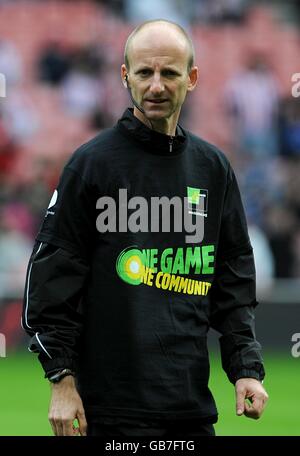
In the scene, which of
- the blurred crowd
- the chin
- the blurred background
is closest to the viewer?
the chin

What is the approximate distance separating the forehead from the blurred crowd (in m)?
10.8

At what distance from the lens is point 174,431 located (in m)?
4.32

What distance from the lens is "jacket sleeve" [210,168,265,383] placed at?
15.0ft

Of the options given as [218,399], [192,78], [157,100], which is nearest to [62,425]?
[157,100]

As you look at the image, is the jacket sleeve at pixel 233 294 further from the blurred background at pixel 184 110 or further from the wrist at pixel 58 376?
the blurred background at pixel 184 110

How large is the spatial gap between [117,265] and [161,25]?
2.89ft

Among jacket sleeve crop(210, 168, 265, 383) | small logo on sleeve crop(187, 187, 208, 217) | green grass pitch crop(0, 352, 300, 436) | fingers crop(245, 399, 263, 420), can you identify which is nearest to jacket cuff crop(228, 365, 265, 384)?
jacket sleeve crop(210, 168, 265, 383)

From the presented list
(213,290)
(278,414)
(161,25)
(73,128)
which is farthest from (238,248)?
(73,128)

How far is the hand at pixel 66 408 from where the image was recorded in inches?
163

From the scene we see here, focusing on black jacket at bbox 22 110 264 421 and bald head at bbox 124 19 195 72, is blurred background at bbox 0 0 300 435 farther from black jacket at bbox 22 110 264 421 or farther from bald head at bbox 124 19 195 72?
bald head at bbox 124 19 195 72

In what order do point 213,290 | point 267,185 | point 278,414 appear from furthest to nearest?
point 267,185 < point 278,414 < point 213,290

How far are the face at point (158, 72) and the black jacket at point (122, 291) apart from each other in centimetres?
11

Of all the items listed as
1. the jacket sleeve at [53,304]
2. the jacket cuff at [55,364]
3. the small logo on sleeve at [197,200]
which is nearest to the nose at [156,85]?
the small logo on sleeve at [197,200]

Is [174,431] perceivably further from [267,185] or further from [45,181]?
[267,185]
